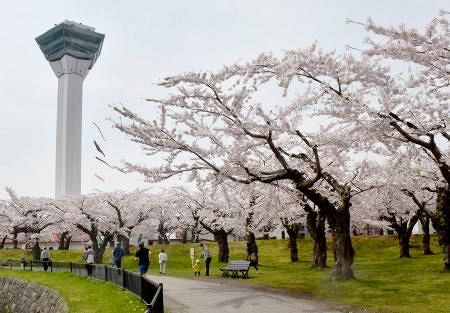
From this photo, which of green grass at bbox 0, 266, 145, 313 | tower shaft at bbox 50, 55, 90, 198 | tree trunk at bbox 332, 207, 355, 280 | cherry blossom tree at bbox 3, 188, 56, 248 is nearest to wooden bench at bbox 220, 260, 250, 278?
tree trunk at bbox 332, 207, 355, 280

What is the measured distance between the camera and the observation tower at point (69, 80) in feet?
398

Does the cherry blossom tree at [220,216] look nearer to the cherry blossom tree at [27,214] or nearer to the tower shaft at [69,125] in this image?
the cherry blossom tree at [27,214]

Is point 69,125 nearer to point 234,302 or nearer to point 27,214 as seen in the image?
point 27,214

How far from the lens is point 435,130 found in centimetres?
1421

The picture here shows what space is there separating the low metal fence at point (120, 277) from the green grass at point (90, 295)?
311 mm

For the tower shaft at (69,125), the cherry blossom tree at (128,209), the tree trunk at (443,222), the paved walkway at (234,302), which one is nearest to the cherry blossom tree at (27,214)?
the cherry blossom tree at (128,209)

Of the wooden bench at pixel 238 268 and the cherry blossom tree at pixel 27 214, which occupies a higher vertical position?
the cherry blossom tree at pixel 27 214

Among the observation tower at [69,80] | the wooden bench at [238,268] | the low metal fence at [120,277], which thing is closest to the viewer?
the low metal fence at [120,277]

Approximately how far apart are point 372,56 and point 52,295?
18231 millimetres

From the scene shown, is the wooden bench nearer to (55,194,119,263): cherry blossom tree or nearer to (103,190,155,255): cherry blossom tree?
(55,194,119,263): cherry blossom tree

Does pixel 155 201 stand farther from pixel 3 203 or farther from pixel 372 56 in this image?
pixel 372 56

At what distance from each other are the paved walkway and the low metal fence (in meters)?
0.99

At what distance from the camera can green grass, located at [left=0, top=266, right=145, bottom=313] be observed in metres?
15.2

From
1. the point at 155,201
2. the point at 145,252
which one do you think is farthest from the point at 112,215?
the point at 145,252
